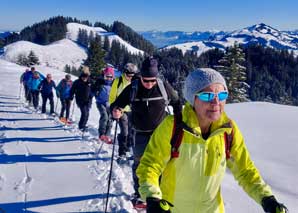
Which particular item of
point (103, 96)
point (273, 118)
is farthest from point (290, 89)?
point (103, 96)

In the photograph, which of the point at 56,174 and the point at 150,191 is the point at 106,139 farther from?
the point at 150,191

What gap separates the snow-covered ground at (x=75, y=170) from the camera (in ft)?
19.5

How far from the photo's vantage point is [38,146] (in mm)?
9688

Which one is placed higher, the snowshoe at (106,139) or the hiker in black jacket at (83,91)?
the hiker in black jacket at (83,91)

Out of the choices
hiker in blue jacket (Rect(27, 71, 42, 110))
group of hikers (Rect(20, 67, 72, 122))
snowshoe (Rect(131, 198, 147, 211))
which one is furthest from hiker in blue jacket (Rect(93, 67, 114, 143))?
hiker in blue jacket (Rect(27, 71, 42, 110))

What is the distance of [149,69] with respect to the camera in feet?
17.6

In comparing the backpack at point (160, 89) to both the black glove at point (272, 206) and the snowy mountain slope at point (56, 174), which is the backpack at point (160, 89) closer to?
the snowy mountain slope at point (56, 174)

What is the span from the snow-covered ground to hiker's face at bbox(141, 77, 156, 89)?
200 cm

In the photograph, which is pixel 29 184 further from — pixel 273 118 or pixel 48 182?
A: pixel 273 118

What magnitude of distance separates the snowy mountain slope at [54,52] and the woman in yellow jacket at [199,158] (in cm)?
12882

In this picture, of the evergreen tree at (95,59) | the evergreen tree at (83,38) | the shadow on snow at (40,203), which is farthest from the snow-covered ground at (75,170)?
the evergreen tree at (83,38)

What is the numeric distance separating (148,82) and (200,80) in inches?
105

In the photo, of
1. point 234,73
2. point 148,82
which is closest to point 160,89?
point 148,82

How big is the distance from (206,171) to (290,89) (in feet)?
423
